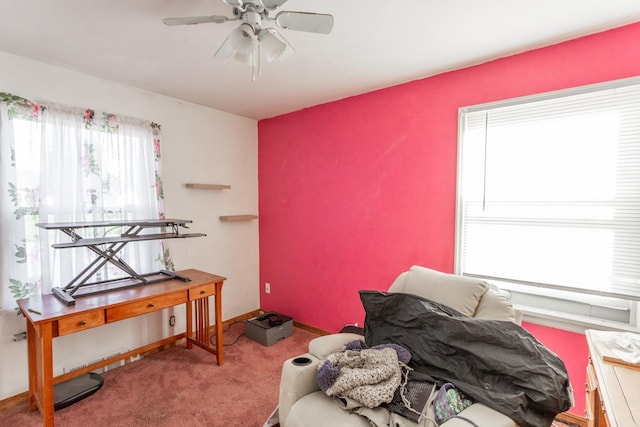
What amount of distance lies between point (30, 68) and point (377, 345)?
10.0 feet

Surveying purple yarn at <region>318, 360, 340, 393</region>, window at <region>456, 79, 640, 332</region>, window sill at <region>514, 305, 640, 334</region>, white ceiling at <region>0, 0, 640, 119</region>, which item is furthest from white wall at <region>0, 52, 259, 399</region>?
window sill at <region>514, 305, 640, 334</region>

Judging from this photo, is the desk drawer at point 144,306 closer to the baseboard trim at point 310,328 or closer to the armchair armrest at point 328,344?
the armchair armrest at point 328,344

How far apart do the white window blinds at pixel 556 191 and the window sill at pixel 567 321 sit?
190 mm

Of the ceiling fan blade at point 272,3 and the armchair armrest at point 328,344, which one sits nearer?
the ceiling fan blade at point 272,3

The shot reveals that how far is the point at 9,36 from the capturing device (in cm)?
185

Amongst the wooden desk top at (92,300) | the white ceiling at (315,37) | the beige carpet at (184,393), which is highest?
the white ceiling at (315,37)

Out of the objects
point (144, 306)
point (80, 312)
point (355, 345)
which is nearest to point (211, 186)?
point (144, 306)

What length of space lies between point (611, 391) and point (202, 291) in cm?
255

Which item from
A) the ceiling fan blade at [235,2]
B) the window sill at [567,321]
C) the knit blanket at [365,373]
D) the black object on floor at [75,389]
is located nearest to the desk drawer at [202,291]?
the black object on floor at [75,389]

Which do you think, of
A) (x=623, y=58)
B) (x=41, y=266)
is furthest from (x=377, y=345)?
(x=41, y=266)

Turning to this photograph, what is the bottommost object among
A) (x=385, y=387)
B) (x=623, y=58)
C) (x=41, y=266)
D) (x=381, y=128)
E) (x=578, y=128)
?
(x=385, y=387)

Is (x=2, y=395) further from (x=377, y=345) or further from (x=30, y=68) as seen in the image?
(x=377, y=345)

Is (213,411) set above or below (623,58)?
below

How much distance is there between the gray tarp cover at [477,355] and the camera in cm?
129
